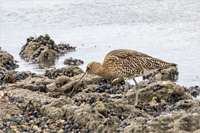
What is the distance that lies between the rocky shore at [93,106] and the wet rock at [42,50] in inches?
128

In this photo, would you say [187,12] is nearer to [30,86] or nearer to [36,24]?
[36,24]

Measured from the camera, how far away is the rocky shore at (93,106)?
21.5 ft

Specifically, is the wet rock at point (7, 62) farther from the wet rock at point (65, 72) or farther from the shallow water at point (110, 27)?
the wet rock at point (65, 72)

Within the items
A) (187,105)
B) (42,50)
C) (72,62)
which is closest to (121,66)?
(187,105)

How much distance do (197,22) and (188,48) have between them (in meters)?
4.91

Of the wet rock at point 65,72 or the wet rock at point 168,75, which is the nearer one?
the wet rock at point 65,72

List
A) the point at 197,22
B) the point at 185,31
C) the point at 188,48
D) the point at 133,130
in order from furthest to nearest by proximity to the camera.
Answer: the point at 197,22, the point at 185,31, the point at 188,48, the point at 133,130

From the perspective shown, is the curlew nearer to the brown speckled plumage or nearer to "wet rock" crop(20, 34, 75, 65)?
the brown speckled plumage

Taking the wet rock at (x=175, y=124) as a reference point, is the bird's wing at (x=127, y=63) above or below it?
above

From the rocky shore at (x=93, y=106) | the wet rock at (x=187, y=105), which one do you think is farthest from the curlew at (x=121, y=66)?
the wet rock at (x=187, y=105)

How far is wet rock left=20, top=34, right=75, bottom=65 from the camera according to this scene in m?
15.7

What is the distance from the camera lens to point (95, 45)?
1666 centimetres

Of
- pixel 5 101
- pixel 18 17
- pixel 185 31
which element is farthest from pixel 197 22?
pixel 5 101

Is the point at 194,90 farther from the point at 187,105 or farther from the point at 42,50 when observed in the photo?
the point at 42,50
